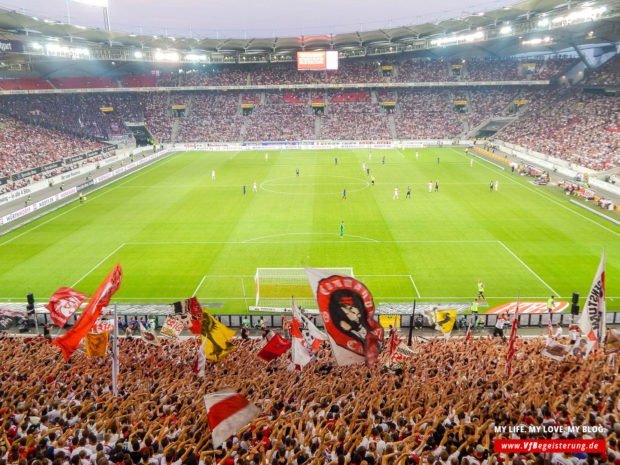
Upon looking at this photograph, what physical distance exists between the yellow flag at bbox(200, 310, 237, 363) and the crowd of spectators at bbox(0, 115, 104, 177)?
50.0 meters

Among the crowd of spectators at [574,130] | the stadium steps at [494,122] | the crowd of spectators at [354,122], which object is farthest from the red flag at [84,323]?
the stadium steps at [494,122]

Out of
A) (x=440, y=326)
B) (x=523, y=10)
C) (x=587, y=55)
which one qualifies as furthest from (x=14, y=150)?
(x=587, y=55)

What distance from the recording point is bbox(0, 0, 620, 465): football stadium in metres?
9.25

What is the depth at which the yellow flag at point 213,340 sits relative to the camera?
1236 cm

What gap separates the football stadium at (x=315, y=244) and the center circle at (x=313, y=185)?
611 mm

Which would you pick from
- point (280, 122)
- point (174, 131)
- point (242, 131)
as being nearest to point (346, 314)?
point (242, 131)

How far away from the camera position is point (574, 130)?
6556cm

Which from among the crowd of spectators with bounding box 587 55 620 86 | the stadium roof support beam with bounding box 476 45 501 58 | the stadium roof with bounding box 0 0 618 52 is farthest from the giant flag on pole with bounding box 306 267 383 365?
the stadium roof support beam with bounding box 476 45 501 58

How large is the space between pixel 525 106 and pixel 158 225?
73397 mm

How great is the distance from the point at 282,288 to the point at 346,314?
629 inches

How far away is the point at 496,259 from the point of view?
97.8ft

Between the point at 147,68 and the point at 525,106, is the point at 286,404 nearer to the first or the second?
the point at 525,106

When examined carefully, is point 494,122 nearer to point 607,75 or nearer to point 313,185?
point 607,75

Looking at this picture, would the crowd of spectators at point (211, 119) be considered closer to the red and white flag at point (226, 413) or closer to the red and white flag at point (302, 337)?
the red and white flag at point (302, 337)
